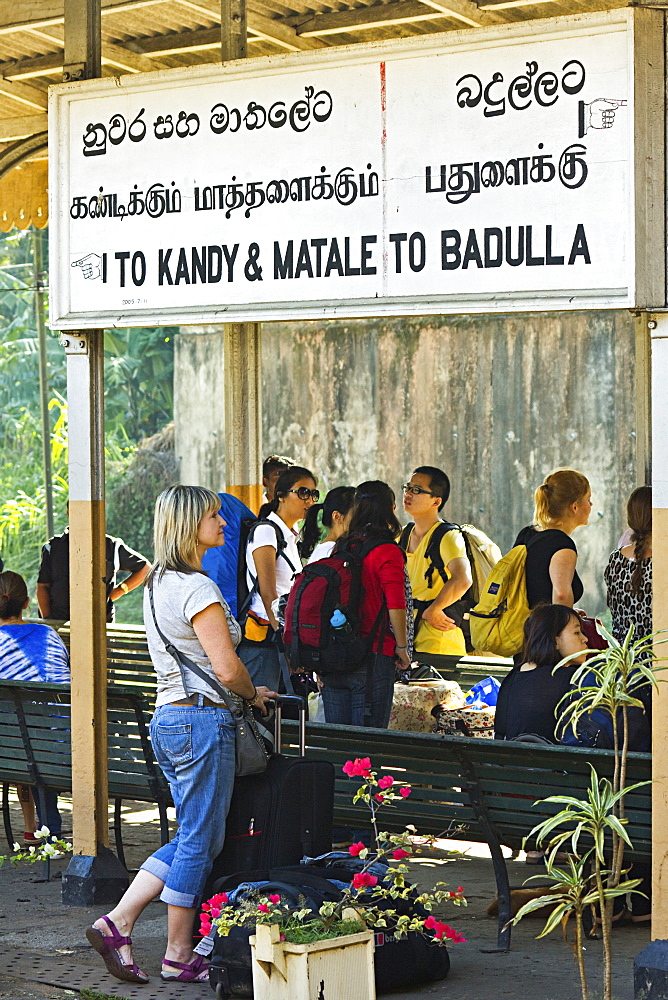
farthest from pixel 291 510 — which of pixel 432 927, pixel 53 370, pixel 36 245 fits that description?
pixel 53 370

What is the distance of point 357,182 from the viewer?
520 centimetres

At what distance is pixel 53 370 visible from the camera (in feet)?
79.8

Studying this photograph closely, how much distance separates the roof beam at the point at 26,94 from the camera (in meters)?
8.61

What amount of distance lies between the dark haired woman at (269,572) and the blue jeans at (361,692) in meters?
0.50

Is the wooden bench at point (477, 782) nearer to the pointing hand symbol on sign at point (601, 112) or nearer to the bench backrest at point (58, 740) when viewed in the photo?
the bench backrest at point (58, 740)

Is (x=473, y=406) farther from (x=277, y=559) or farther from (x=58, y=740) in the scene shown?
(x=58, y=740)

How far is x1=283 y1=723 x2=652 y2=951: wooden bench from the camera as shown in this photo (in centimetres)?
492

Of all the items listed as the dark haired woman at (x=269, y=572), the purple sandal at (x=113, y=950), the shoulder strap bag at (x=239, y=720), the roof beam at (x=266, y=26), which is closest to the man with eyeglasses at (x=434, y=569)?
the dark haired woman at (x=269, y=572)

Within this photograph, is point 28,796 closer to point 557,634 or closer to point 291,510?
point 291,510

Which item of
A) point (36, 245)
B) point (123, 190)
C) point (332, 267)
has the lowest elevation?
point (332, 267)

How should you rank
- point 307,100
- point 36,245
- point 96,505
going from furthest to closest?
point 36,245 < point 96,505 < point 307,100

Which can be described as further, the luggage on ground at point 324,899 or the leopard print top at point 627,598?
the leopard print top at point 627,598

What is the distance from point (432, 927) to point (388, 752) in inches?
41.3

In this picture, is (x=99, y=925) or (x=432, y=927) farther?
(x=99, y=925)
